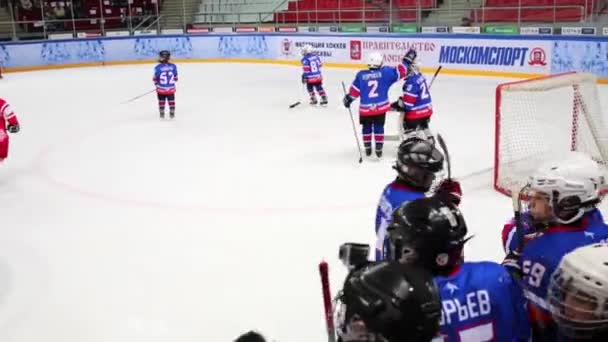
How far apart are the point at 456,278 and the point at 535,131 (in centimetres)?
566

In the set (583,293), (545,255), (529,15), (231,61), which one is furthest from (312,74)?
(583,293)

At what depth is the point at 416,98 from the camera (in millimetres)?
7367

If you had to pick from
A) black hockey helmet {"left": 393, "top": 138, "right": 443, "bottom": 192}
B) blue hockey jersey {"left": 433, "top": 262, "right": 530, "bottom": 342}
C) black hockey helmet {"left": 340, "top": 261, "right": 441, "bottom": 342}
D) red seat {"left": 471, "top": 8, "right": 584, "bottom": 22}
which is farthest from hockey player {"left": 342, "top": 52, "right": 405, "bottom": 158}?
red seat {"left": 471, "top": 8, "right": 584, "bottom": 22}

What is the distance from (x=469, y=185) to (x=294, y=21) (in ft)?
46.4

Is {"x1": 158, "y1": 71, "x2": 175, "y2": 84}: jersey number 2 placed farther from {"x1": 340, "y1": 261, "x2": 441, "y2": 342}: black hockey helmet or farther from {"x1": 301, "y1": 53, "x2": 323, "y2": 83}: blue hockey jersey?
{"x1": 340, "y1": 261, "x2": 441, "y2": 342}: black hockey helmet

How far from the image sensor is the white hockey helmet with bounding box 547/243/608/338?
1.33 metres

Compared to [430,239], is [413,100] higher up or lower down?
lower down

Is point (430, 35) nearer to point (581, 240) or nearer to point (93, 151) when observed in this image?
point (93, 151)

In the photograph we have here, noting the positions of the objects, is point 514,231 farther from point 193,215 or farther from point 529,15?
point 529,15

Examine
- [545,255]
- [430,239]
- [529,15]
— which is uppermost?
[529,15]

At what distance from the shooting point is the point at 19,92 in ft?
47.2

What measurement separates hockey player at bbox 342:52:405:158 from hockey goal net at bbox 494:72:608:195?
137 centimetres

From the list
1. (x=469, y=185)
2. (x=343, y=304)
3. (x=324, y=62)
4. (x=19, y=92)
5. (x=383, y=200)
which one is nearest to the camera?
(x=343, y=304)

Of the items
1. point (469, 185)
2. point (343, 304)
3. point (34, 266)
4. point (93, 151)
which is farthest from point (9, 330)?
point (93, 151)
